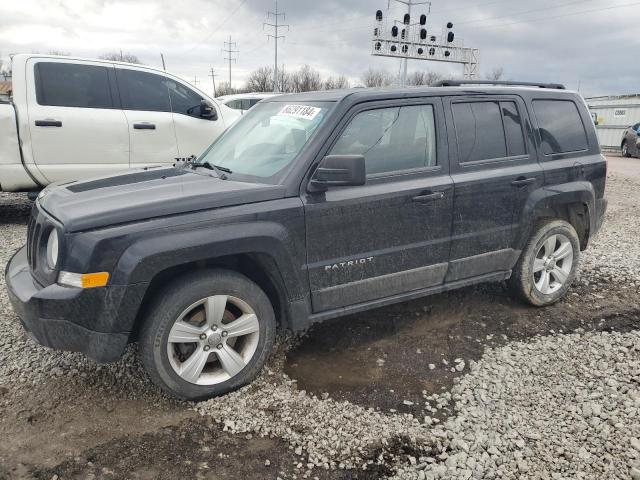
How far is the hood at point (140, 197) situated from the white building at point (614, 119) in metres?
26.3

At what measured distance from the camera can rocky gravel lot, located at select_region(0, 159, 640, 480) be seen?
2.70 meters

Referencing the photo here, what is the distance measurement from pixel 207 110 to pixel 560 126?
4772 millimetres


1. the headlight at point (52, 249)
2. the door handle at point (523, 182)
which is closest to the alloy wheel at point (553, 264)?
the door handle at point (523, 182)

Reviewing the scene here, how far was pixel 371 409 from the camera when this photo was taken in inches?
125

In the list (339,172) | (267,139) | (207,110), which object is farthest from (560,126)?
(207,110)

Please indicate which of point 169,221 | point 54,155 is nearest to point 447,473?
point 169,221

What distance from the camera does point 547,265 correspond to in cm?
468

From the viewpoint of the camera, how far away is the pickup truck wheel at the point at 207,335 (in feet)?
9.87

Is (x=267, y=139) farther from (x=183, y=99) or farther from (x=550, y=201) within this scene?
(x=183, y=99)

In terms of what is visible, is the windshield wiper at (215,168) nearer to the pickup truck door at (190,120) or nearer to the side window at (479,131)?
the side window at (479,131)

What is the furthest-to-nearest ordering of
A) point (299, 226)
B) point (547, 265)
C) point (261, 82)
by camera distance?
point (261, 82) < point (547, 265) < point (299, 226)

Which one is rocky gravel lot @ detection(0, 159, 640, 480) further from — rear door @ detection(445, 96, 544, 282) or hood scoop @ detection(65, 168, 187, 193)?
hood scoop @ detection(65, 168, 187, 193)

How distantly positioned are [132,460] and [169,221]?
1.25 meters

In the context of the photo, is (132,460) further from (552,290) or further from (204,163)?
(552,290)
